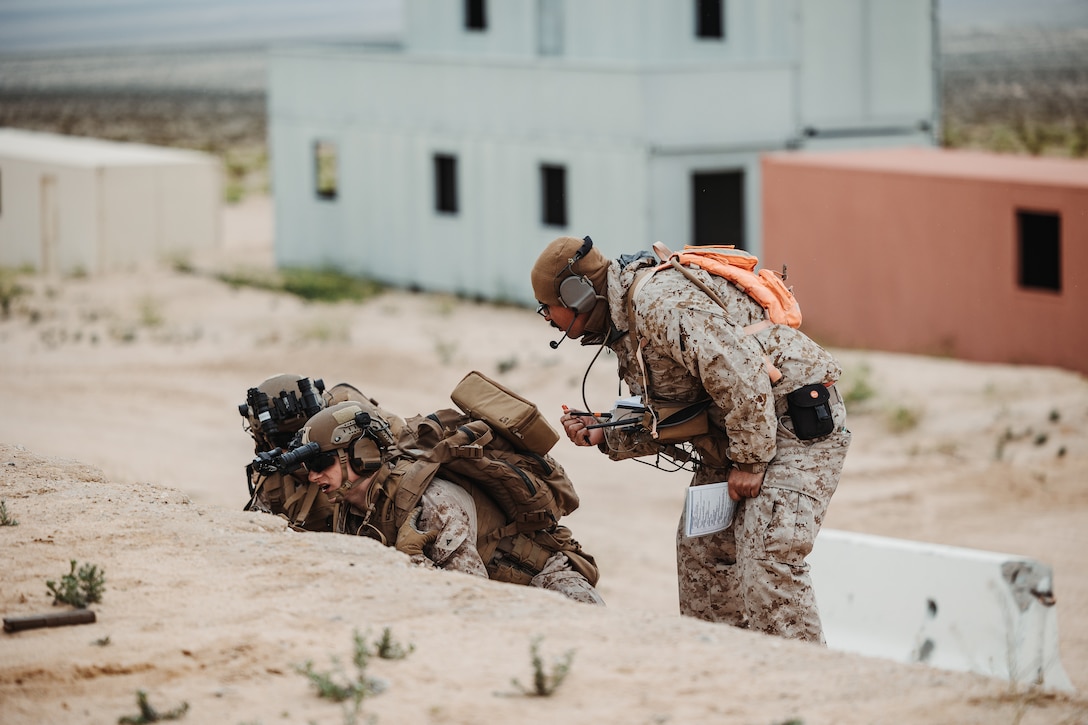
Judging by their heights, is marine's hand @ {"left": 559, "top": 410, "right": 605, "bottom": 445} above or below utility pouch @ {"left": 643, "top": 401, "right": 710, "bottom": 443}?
below

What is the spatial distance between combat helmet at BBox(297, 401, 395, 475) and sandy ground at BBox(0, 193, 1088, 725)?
31 cm

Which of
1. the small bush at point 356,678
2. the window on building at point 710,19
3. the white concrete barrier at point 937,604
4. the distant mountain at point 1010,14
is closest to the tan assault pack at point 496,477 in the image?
the small bush at point 356,678

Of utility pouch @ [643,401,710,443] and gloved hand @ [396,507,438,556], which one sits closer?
gloved hand @ [396,507,438,556]

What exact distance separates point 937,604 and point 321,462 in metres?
3.42

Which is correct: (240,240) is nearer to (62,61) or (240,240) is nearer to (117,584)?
(117,584)

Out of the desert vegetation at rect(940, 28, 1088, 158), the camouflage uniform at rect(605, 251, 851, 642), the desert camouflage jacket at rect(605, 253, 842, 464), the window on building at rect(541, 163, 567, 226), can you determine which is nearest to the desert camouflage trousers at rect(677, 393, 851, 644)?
the camouflage uniform at rect(605, 251, 851, 642)

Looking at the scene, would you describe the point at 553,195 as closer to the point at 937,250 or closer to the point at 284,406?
the point at 937,250

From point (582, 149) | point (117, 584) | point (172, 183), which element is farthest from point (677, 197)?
point (117, 584)

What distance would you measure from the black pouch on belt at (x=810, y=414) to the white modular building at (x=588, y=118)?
39.4 feet

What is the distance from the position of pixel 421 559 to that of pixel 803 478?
1400 mm

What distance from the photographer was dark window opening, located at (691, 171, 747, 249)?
17906mm

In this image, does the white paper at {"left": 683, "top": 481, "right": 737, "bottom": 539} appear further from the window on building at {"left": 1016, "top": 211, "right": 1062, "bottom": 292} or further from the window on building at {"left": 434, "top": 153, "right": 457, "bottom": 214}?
the window on building at {"left": 434, "top": 153, "right": 457, "bottom": 214}

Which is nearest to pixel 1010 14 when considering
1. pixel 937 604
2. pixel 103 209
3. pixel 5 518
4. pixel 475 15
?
pixel 475 15

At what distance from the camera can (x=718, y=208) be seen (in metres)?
18.2
